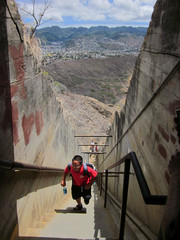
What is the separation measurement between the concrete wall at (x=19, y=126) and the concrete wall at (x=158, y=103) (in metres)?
1.75

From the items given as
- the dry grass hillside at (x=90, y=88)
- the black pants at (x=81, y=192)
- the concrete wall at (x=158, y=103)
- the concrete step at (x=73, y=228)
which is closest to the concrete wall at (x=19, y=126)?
the concrete step at (x=73, y=228)

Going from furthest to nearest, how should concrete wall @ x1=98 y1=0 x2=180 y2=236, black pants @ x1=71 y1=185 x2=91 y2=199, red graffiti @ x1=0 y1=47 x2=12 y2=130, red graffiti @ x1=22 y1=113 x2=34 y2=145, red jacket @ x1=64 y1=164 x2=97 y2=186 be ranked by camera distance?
black pants @ x1=71 y1=185 x2=91 y2=199 → red jacket @ x1=64 y1=164 x2=97 y2=186 → red graffiti @ x1=22 y1=113 x2=34 y2=145 → red graffiti @ x1=0 y1=47 x2=12 y2=130 → concrete wall @ x1=98 y1=0 x2=180 y2=236

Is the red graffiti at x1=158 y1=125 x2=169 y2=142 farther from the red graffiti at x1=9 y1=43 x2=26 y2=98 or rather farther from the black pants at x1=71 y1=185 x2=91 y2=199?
the black pants at x1=71 y1=185 x2=91 y2=199

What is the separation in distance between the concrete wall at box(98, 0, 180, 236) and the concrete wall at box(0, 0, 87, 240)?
175 centimetres

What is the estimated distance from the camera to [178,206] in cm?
90

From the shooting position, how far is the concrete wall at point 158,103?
7.70 ft

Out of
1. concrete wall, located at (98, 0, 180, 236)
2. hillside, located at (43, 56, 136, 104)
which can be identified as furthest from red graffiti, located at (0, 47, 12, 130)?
hillside, located at (43, 56, 136, 104)

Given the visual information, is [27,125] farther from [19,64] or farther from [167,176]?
[167,176]

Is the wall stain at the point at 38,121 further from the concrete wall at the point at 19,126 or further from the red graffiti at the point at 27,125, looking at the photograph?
the red graffiti at the point at 27,125

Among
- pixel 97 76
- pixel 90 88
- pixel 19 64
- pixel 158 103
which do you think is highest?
pixel 19 64

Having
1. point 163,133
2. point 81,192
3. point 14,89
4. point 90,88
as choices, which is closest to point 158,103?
point 163,133

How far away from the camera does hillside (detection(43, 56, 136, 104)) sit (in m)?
39.7

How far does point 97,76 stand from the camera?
55312 millimetres

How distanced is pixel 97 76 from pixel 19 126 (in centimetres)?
5321
